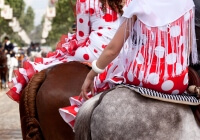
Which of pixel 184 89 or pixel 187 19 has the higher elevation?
pixel 187 19

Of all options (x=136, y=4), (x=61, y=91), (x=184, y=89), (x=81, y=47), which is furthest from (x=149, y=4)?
(x=81, y=47)

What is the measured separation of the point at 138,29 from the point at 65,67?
1.45m

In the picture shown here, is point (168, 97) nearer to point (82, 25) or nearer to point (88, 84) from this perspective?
point (88, 84)

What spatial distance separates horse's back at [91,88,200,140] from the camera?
2408mm

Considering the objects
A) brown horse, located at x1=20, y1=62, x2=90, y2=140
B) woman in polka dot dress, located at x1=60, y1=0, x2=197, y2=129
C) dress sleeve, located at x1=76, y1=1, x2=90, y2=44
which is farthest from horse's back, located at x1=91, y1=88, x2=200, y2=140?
dress sleeve, located at x1=76, y1=1, x2=90, y2=44

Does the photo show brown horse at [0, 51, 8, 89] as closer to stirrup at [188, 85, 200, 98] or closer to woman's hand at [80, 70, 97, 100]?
woman's hand at [80, 70, 97, 100]

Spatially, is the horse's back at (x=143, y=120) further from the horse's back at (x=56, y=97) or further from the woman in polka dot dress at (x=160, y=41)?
the horse's back at (x=56, y=97)

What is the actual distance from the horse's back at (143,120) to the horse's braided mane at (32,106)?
4.75 ft

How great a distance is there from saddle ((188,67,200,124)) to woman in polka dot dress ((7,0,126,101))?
145 centimetres

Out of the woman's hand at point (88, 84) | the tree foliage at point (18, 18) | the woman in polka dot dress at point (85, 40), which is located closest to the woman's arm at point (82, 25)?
the woman in polka dot dress at point (85, 40)

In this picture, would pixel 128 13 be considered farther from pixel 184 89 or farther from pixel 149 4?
pixel 184 89

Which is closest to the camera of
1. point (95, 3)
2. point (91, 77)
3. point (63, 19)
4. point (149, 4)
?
point (149, 4)

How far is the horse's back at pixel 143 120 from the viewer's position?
2.41 meters

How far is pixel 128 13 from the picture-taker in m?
2.51
